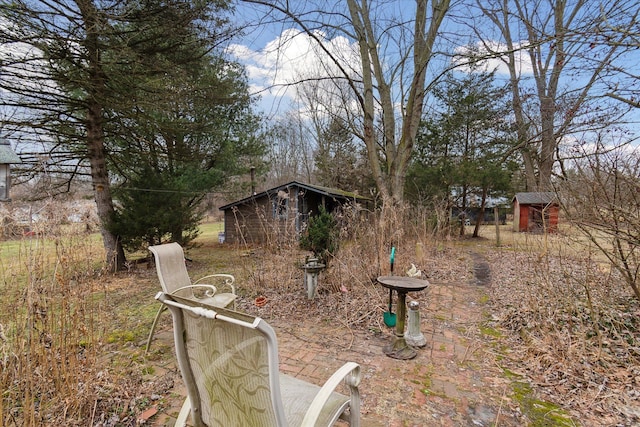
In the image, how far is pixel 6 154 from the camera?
2389mm

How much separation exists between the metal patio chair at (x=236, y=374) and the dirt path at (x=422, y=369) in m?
0.92

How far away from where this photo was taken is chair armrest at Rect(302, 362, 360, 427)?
3.89 feet

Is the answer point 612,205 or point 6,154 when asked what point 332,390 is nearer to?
point 612,205

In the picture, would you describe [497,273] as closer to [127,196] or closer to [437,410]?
[437,410]

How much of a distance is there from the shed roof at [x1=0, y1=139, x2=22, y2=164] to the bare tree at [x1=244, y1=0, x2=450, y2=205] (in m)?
5.09

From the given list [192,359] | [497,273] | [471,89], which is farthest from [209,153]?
[471,89]

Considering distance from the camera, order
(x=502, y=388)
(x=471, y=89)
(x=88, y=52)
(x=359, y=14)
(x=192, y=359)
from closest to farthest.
Answer: (x=192, y=359), (x=502, y=388), (x=88, y=52), (x=359, y=14), (x=471, y=89)

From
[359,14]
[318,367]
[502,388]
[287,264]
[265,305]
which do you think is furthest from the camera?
[359,14]

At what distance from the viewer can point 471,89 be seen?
42.4ft

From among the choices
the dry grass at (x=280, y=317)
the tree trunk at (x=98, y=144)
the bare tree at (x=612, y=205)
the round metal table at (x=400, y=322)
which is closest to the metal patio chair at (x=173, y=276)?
the dry grass at (x=280, y=317)

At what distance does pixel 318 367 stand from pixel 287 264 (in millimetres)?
2548

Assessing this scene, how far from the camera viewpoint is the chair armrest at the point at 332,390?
1187mm

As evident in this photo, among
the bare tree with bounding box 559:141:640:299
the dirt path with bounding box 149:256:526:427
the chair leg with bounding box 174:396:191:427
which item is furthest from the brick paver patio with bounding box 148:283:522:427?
the bare tree with bounding box 559:141:640:299

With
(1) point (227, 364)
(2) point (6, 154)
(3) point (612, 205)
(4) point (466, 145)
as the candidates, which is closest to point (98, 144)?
(2) point (6, 154)
